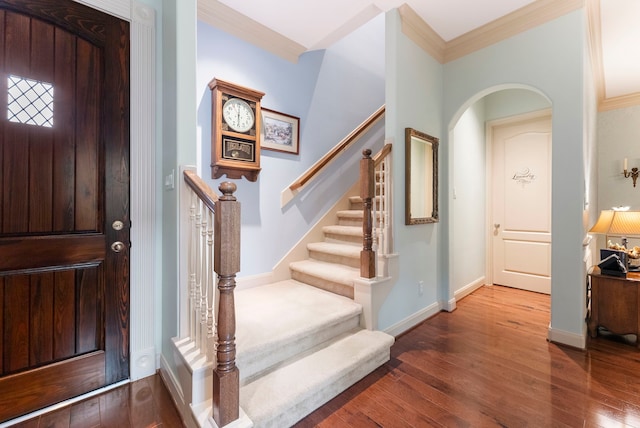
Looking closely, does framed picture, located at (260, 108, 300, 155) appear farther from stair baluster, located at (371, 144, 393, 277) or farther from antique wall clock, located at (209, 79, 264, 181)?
stair baluster, located at (371, 144, 393, 277)

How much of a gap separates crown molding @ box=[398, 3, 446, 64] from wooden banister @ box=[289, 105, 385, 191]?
98 cm

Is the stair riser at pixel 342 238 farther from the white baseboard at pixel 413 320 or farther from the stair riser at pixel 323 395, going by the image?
the stair riser at pixel 323 395

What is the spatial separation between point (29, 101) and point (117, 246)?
90cm

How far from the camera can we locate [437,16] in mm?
2582

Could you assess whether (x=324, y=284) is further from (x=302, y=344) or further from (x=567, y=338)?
(x=567, y=338)

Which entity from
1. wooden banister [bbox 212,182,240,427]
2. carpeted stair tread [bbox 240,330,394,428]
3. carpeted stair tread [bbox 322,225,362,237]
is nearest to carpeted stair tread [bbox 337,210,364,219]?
carpeted stair tread [bbox 322,225,362,237]

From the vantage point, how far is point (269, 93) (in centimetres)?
286

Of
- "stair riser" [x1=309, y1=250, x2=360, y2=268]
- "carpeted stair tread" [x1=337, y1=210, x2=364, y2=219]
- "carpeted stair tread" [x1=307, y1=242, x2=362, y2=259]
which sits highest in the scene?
"carpeted stair tread" [x1=337, y1=210, x2=364, y2=219]

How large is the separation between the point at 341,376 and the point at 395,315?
0.93 metres

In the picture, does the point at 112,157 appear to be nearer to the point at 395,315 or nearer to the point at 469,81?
the point at 395,315

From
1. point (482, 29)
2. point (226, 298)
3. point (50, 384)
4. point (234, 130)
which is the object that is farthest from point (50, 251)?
point (482, 29)

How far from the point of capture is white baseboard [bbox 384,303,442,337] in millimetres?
2449

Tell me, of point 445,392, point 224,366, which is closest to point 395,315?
point 445,392

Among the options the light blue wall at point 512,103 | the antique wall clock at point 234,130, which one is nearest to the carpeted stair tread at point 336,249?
the antique wall clock at point 234,130
